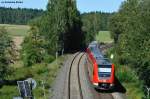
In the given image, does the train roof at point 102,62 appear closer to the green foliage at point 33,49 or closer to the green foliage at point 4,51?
the green foliage at point 4,51

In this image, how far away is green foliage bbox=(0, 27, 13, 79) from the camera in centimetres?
4750

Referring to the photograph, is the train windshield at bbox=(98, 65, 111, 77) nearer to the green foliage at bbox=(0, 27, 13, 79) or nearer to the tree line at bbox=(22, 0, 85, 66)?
the green foliage at bbox=(0, 27, 13, 79)

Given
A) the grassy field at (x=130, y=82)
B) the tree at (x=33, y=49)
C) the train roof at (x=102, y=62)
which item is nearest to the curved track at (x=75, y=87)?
the grassy field at (x=130, y=82)

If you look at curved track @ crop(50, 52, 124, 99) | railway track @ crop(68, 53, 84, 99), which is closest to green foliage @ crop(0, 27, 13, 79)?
curved track @ crop(50, 52, 124, 99)

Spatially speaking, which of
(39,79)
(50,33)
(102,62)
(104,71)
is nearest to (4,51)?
(39,79)

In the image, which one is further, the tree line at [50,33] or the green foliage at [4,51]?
the tree line at [50,33]

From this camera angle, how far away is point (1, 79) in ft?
162

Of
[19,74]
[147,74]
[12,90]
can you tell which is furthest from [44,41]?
[147,74]

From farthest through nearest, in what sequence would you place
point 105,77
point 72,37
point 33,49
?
point 72,37 → point 33,49 → point 105,77

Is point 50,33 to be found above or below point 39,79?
above

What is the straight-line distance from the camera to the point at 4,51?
158 ft

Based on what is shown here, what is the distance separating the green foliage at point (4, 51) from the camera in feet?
156

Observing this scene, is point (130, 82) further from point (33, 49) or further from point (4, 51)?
point (33, 49)

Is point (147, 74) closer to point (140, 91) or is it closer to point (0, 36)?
point (140, 91)
